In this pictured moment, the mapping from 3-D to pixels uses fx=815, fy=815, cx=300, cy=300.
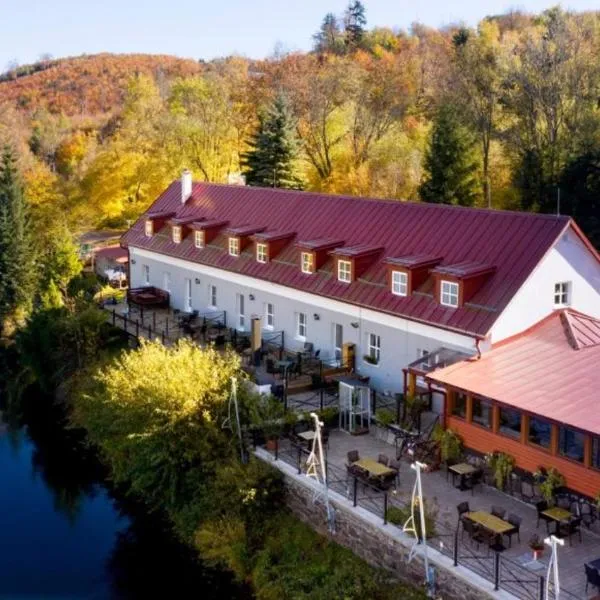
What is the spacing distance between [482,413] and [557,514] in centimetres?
422

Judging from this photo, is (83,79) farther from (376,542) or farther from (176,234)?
(376,542)

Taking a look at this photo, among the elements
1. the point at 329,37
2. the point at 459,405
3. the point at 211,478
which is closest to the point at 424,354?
the point at 459,405

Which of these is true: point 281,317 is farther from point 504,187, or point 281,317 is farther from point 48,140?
point 48,140

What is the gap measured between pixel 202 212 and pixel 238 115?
23.5 meters

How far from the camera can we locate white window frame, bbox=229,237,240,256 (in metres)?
33.2

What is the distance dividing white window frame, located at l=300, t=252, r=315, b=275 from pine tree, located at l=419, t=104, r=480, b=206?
12.8 metres

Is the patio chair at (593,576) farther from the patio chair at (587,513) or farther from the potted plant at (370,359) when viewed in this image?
the potted plant at (370,359)

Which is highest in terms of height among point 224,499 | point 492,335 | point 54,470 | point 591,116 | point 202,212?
point 591,116

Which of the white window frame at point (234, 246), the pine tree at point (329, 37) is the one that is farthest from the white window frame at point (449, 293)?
the pine tree at point (329, 37)

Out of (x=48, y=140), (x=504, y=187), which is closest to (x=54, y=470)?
(x=504, y=187)

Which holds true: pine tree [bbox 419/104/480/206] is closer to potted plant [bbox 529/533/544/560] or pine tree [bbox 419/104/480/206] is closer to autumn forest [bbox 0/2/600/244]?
autumn forest [bbox 0/2/600/244]

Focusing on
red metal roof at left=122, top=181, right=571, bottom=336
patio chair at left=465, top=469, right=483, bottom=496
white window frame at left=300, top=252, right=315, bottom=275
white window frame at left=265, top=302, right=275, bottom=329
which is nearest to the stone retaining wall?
patio chair at left=465, top=469, right=483, bottom=496

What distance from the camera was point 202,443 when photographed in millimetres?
22547

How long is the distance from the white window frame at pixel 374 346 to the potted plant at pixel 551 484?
877 centimetres
